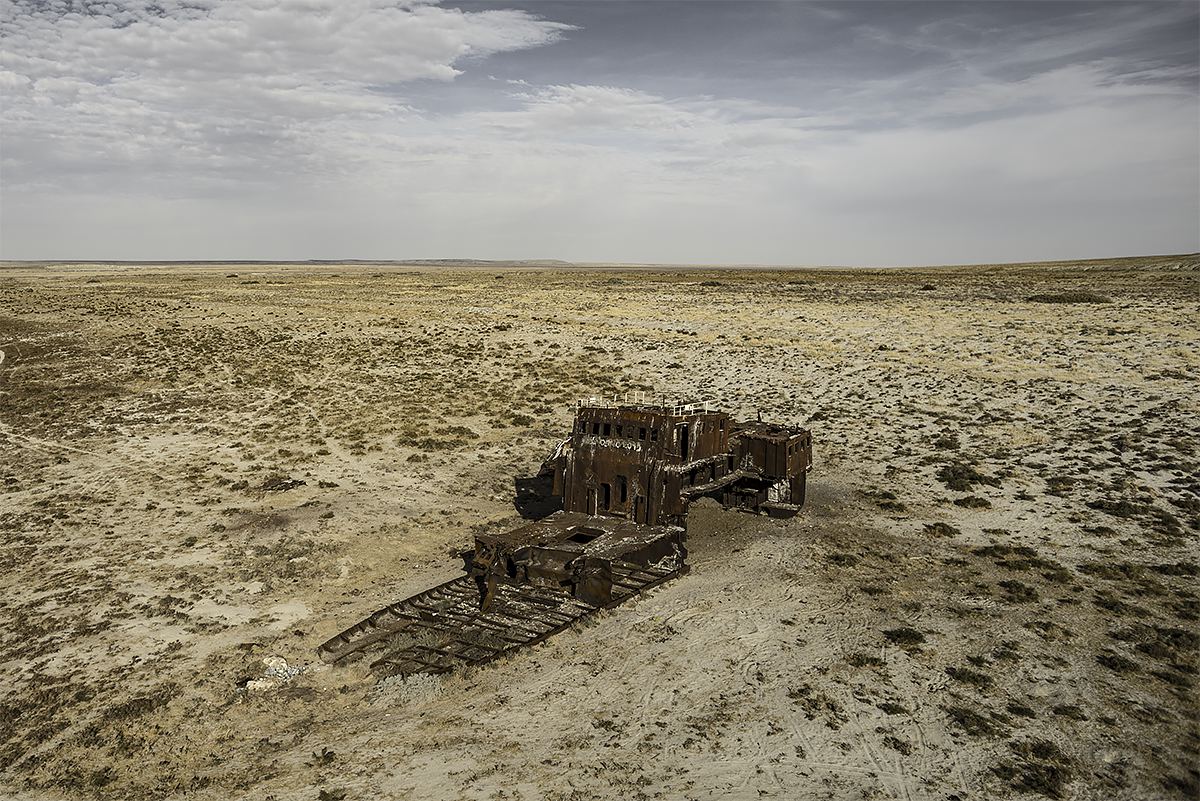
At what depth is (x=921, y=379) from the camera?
26.3 m

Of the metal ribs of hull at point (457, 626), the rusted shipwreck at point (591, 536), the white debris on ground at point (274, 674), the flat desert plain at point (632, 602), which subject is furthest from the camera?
the rusted shipwreck at point (591, 536)

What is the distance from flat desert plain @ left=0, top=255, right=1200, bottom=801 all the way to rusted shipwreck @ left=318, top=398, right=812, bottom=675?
1.46ft

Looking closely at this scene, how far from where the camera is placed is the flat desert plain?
7348 mm

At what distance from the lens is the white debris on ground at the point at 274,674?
8688 mm

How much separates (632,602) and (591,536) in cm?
149

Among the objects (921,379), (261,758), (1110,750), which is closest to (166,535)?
(261,758)

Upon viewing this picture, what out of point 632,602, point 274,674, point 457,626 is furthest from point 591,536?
point 274,674

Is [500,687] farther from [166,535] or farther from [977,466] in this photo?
[977,466]

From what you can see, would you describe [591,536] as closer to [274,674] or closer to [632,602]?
[632,602]

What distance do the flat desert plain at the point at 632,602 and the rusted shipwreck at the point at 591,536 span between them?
44 cm

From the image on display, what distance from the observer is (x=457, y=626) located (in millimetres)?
9836

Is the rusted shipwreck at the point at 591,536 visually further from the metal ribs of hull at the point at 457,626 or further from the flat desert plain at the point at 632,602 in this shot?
the flat desert plain at the point at 632,602

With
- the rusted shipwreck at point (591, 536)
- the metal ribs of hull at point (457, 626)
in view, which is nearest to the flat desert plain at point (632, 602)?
the metal ribs of hull at point (457, 626)

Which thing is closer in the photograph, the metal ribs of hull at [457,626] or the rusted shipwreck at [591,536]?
the metal ribs of hull at [457,626]
